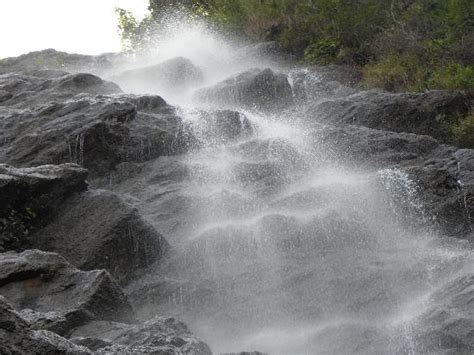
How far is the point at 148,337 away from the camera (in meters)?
6.07

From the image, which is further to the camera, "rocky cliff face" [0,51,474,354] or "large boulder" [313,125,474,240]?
"large boulder" [313,125,474,240]

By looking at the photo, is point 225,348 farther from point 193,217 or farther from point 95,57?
point 95,57

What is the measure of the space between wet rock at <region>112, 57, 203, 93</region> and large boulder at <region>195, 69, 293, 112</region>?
2.29 metres

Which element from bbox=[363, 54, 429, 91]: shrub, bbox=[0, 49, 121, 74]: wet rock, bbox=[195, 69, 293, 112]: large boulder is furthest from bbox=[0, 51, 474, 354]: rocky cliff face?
bbox=[0, 49, 121, 74]: wet rock

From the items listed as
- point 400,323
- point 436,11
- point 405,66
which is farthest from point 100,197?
point 436,11

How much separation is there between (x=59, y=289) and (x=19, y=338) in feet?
12.7

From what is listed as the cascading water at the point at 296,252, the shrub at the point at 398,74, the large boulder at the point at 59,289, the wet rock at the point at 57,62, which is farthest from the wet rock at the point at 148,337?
the wet rock at the point at 57,62

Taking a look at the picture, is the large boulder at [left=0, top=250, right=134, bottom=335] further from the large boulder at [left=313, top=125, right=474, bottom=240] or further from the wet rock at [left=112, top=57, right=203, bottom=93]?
the wet rock at [left=112, top=57, right=203, bottom=93]

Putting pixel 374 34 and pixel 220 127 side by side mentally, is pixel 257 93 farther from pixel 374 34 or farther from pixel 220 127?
pixel 374 34

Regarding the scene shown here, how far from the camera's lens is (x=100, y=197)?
399 inches

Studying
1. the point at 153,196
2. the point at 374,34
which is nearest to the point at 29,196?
the point at 153,196

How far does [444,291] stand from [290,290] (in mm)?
2092

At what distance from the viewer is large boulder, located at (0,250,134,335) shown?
7.39 meters

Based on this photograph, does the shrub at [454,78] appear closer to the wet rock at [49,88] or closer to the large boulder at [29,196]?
the wet rock at [49,88]
